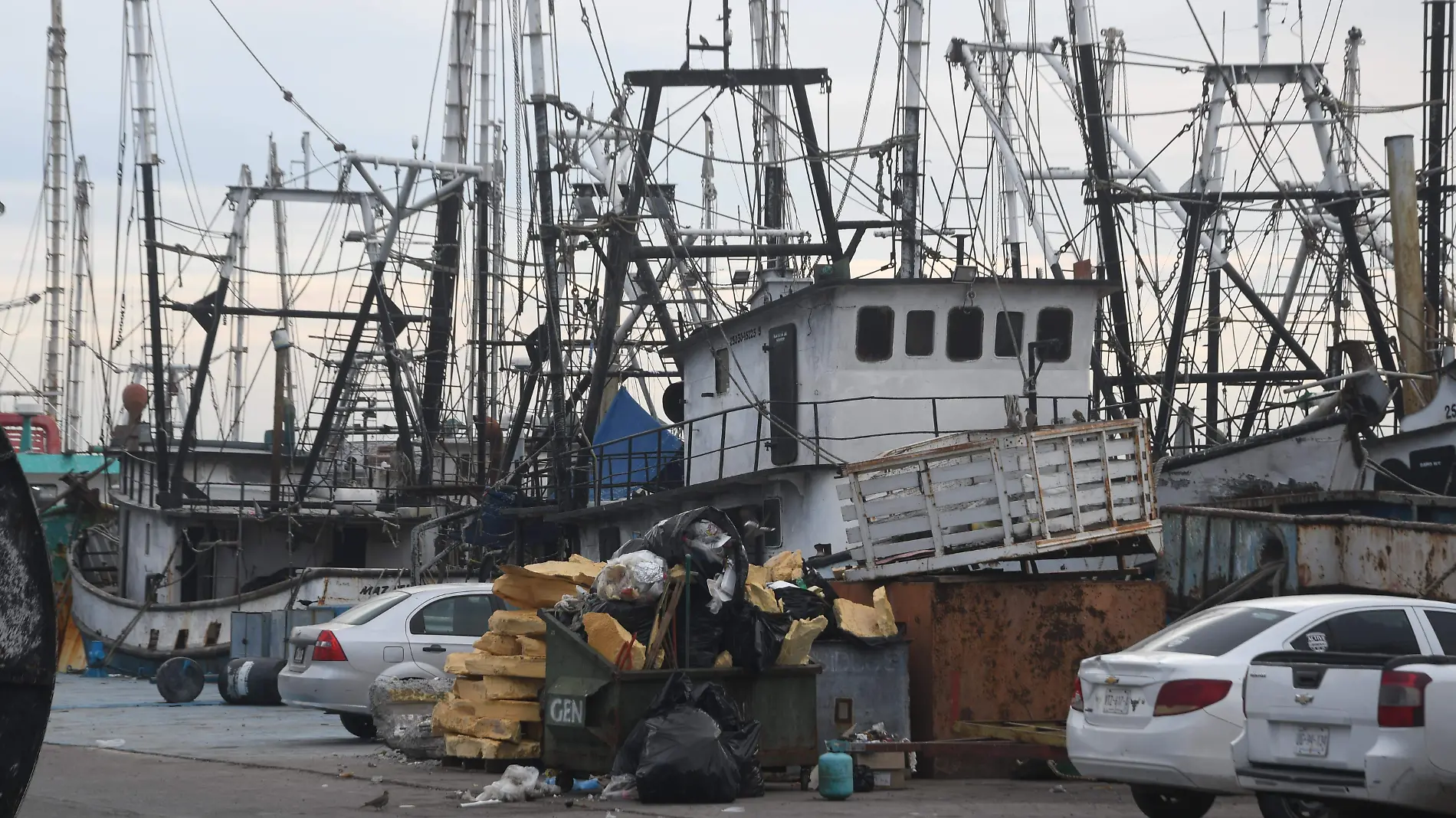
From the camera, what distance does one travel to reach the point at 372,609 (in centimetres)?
1568

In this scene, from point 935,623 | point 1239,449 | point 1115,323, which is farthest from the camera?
point 1115,323

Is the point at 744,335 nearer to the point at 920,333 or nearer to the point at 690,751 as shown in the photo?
the point at 920,333

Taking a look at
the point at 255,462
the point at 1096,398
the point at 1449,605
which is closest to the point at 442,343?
the point at 255,462

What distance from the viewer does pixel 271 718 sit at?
18.8 m

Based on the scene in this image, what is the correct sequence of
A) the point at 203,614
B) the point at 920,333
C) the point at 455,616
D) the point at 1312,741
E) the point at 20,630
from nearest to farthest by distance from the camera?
the point at 20,630
the point at 1312,741
the point at 455,616
the point at 920,333
the point at 203,614

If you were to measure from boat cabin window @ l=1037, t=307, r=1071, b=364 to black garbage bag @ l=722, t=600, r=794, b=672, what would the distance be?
29.5ft

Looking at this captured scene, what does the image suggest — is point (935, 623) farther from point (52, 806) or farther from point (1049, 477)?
point (52, 806)

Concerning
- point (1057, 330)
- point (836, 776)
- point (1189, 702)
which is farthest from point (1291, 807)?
point (1057, 330)

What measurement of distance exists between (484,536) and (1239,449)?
41.1 ft

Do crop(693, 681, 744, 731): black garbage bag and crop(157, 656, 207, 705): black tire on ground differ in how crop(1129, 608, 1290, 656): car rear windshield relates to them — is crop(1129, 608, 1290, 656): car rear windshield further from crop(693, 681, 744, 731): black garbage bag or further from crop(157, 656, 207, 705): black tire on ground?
crop(157, 656, 207, 705): black tire on ground

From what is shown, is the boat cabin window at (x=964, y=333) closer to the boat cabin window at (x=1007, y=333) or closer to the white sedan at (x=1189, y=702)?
the boat cabin window at (x=1007, y=333)

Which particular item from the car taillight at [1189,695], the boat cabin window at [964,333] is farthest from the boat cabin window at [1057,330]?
the car taillight at [1189,695]

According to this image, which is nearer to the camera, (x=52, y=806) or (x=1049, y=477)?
(x=52, y=806)

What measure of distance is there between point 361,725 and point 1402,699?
10.7 metres
